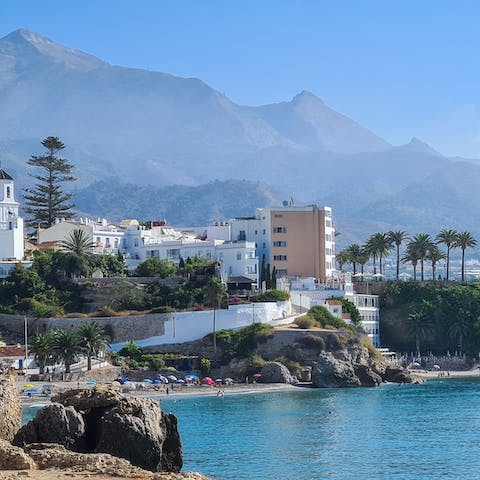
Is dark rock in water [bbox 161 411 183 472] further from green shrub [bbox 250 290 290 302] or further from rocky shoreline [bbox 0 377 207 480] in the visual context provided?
green shrub [bbox 250 290 290 302]

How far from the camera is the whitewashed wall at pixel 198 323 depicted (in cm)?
8988

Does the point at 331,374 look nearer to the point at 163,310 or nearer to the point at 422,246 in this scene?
the point at 163,310

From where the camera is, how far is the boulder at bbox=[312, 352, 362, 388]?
86.4m

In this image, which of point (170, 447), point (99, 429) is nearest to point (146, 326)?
point (170, 447)

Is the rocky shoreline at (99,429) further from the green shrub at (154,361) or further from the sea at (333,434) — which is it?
the green shrub at (154,361)

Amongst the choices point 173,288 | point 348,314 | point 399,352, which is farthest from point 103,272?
point 399,352

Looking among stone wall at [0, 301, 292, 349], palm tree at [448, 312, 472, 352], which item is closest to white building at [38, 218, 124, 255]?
stone wall at [0, 301, 292, 349]

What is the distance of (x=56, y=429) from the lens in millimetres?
33031

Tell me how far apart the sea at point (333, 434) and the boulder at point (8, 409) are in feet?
41.2

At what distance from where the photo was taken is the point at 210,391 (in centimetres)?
8144

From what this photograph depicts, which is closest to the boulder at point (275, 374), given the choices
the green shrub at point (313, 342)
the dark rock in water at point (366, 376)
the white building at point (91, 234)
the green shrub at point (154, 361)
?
the green shrub at point (313, 342)

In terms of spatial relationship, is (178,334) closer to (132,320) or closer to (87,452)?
(132,320)

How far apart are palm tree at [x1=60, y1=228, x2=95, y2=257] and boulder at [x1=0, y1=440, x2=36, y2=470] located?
6938 cm

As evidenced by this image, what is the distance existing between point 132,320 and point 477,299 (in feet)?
108
